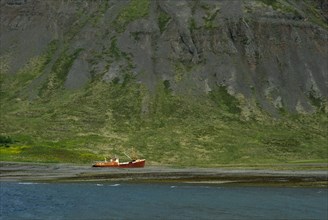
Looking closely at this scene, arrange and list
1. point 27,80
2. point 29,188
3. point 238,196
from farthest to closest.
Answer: point 27,80 < point 29,188 < point 238,196

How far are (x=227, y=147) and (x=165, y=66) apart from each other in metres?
48.9

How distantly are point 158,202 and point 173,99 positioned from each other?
112757 millimetres

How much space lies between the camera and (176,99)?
168250 mm

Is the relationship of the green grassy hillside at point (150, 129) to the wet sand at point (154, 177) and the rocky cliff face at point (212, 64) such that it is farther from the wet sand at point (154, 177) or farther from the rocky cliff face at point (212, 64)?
the wet sand at point (154, 177)

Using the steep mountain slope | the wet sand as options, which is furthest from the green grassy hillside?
the wet sand

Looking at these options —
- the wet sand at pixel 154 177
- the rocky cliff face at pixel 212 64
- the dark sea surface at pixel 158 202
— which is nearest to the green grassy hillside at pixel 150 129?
the rocky cliff face at pixel 212 64

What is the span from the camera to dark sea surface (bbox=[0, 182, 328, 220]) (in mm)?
47219

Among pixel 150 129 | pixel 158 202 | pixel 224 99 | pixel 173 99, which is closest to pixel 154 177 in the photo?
pixel 158 202

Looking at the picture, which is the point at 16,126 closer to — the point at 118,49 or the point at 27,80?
the point at 27,80

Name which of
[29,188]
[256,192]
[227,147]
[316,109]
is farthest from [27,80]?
[256,192]

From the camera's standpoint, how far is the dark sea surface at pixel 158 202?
47219 millimetres

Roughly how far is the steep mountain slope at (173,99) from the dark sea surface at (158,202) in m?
56.4

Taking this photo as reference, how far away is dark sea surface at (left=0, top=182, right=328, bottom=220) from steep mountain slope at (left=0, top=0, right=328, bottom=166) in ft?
185

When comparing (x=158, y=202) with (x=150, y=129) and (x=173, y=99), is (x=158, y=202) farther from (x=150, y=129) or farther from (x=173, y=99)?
(x=173, y=99)
